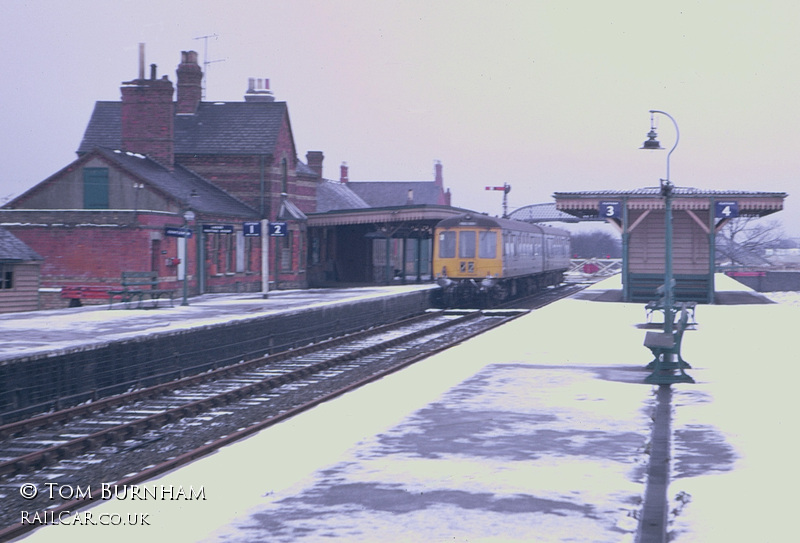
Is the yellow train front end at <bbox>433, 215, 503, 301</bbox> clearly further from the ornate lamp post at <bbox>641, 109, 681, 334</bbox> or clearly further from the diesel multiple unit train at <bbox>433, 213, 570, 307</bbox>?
the ornate lamp post at <bbox>641, 109, 681, 334</bbox>

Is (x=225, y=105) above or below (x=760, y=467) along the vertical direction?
above

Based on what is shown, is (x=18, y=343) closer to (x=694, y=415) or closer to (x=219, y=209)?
(x=694, y=415)

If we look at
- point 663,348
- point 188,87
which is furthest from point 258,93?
point 663,348

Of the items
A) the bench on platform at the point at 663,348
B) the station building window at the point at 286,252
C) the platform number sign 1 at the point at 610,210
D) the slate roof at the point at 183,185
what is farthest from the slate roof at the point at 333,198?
the bench on platform at the point at 663,348

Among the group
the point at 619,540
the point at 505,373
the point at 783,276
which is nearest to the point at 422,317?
the point at 505,373

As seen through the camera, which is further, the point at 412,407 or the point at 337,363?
the point at 337,363

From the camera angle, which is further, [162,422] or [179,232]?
[179,232]

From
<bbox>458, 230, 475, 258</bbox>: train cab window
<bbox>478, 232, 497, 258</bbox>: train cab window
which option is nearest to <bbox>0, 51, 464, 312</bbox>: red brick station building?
<bbox>458, 230, 475, 258</bbox>: train cab window

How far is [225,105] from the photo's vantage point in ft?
135

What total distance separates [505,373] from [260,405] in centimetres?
356

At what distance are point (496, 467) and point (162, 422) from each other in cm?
531

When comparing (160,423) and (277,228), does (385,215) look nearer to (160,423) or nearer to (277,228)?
(277,228)

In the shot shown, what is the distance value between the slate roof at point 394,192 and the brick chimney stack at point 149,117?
124 feet

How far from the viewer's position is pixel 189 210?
25.0 m
